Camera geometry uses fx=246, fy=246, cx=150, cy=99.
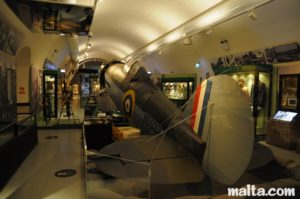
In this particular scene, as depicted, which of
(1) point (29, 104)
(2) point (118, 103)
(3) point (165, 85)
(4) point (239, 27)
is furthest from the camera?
(3) point (165, 85)

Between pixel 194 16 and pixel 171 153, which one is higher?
pixel 194 16

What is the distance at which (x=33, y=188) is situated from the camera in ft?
12.3

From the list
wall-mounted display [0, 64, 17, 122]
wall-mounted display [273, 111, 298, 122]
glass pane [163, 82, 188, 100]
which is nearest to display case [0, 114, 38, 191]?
wall-mounted display [0, 64, 17, 122]

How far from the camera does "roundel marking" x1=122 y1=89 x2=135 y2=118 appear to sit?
5.62 metres

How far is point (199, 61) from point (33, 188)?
718cm

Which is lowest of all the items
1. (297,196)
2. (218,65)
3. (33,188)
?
(33,188)

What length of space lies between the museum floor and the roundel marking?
1.45 m

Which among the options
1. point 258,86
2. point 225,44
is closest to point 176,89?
point 225,44

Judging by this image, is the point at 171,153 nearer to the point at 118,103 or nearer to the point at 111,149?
the point at 111,149

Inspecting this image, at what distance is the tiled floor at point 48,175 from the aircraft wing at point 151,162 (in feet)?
2.97

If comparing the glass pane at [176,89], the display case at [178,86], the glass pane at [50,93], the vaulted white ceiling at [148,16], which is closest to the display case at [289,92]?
the vaulted white ceiling at [148,16]

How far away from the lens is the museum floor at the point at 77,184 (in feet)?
10.5

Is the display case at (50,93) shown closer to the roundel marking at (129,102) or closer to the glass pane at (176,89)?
the roundel marking at (129,102)

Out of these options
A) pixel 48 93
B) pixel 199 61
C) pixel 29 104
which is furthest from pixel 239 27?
pixel 48 93
